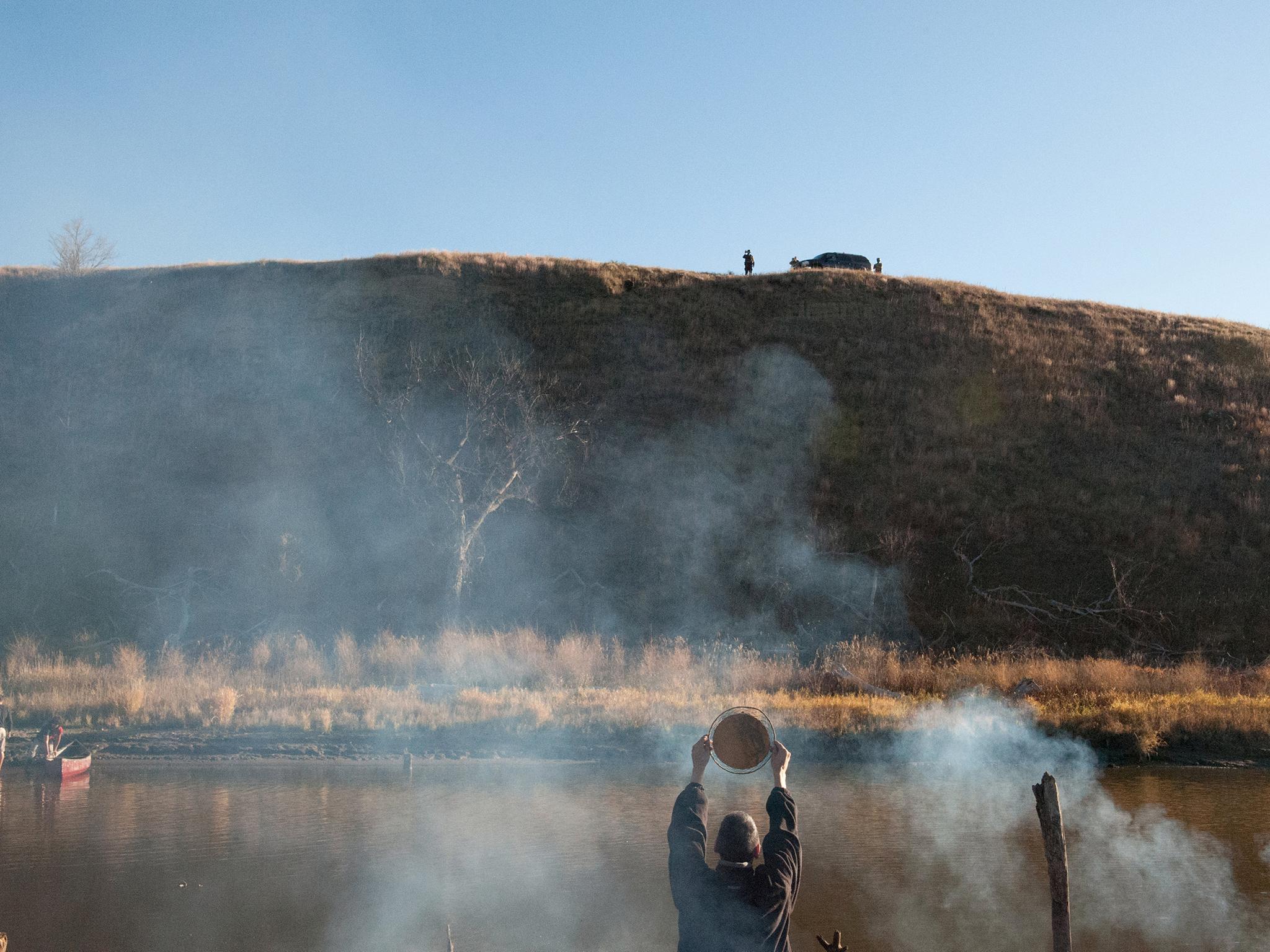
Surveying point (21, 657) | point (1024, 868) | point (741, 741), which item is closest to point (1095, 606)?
Answer: point (1024, 868)

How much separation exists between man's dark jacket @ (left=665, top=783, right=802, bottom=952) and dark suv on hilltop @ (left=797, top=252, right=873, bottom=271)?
122 feet

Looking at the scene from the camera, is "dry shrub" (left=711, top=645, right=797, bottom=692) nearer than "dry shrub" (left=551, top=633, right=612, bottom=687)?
Yes

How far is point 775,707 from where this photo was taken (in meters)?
15.0

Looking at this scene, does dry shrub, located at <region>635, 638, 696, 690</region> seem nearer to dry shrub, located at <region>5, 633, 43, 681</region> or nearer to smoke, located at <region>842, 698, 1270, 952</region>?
smoke, located at <region>842, 698, 1270, 952</region>

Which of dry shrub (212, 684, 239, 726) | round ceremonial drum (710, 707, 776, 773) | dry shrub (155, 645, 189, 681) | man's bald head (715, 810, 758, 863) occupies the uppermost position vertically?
round ceremonial drum (710, 707, 776, 773)

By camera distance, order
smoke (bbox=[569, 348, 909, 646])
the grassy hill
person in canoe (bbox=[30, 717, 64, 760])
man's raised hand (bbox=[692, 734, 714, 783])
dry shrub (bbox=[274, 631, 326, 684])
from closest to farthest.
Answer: man's raised hand (bbox=[692, 734, 714, 783]), person in canoe (bbox=[30, 717, 64, 760]), dry shrub (bbox=[274, 631, 326, 684]), smoke (bbox=[569, 348, 909, 646]), the grassy hill

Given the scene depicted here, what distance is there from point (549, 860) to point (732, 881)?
565 centimetres

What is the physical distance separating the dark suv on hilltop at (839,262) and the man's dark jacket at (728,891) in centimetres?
3716

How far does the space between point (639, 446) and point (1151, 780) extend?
677 inches

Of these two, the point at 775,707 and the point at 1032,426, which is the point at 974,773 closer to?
the point at 775,707

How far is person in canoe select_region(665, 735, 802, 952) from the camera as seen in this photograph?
12.7ft

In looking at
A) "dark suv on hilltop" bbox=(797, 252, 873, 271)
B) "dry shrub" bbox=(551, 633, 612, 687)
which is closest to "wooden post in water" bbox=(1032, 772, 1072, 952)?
"dry shrub" bbox=(551, 633, 612, 687)

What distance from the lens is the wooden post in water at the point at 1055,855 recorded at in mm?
5531

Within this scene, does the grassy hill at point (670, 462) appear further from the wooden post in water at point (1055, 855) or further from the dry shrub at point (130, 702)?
the wooden post in water at point (1055, 855)
